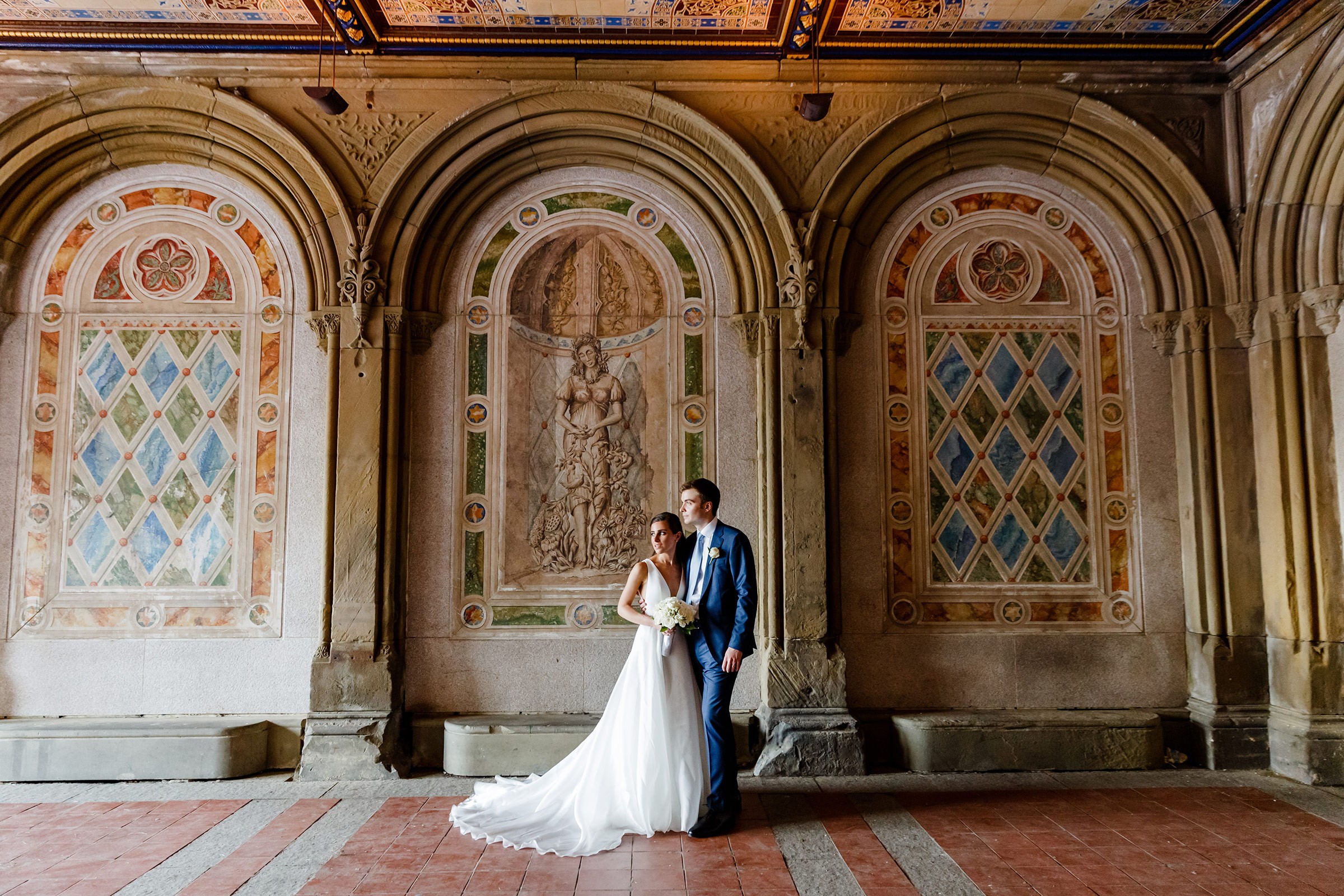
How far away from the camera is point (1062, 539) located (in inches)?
232

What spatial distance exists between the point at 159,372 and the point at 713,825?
15.1 feet

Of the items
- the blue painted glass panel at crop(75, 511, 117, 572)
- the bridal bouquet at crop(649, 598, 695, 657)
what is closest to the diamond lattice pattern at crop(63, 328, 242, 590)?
the blue painted glass panel at crop(75, 511, 117, 572)

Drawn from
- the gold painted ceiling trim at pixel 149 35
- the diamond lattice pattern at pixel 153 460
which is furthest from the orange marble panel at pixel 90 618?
the gold painted ceiling trim at pixel 149 35

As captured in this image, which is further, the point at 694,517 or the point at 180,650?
the point at 180,650

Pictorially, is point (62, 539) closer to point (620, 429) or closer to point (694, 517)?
point (620, 429)

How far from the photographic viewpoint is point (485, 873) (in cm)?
371

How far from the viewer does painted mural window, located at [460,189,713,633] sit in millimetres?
5797

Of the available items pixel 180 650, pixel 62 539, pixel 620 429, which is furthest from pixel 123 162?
pixel 620 429

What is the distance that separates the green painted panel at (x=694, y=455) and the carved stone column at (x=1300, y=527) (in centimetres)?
357

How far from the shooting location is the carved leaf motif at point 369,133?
5828 millimetres

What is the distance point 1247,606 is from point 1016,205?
303cm

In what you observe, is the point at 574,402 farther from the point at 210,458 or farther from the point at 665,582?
the point at 210,458

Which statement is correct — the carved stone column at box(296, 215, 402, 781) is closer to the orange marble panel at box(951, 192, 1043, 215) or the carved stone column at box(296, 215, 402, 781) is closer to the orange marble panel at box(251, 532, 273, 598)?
the orange marble panel at box(251, 532, 273, 598)

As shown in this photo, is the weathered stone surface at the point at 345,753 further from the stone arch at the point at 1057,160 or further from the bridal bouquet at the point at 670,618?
the stone arch at the point at 1057,160
